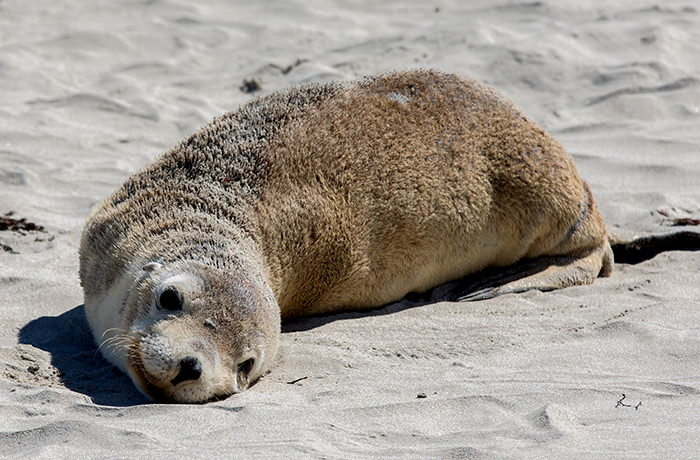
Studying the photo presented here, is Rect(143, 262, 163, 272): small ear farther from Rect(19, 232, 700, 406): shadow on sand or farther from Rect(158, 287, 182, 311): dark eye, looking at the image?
Rect(19, 232, 700, 406): shadow on sand

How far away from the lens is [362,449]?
3.73m

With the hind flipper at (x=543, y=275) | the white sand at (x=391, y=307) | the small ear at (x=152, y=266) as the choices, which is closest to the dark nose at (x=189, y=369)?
the white sand at (x=391, y=307)

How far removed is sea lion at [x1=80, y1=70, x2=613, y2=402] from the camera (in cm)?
452

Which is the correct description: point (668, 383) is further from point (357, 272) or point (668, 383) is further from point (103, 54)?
point (103, 54)

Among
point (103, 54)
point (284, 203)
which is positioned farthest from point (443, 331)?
point (103, 54)

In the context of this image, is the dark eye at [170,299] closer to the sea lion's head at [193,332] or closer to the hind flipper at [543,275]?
the sea lion's head at [193,332]

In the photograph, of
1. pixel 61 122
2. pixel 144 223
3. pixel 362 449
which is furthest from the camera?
pixel 61 122

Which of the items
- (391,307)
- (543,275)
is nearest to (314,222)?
(391,307)

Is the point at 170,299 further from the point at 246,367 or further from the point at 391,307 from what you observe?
the point at 391,307

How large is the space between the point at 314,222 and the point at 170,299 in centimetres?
131

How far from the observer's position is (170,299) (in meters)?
4.45

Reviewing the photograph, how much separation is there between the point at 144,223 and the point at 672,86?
6.31 metres

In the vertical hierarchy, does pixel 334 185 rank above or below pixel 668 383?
above

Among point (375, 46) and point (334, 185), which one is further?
point (375, 46)
